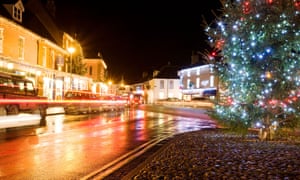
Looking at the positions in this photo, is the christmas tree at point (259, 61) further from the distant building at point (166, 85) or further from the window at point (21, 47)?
the distant building at point (166, 85)

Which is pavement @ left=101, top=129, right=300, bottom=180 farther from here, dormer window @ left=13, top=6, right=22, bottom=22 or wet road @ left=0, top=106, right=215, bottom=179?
dormer window @ left=13, top=6, right=22, bottom=22

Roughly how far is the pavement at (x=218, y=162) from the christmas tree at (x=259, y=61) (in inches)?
52.7

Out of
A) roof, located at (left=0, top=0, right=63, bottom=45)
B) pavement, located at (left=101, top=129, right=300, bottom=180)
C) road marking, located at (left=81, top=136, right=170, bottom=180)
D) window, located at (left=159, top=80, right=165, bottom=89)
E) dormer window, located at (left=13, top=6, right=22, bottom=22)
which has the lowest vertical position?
road marking, located at (left=81, top=136, right=170, bottom=180)

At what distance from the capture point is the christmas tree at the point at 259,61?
1173 cm

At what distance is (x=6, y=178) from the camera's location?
7.38 m

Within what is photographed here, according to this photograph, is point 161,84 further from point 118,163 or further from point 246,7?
point 118,163

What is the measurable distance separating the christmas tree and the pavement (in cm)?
134

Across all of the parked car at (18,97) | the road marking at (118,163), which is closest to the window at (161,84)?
the parked car at (18,97)

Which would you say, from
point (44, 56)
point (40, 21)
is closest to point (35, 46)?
point (44, 56)

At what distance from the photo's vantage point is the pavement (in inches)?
280

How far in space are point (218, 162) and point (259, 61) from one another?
5.11m

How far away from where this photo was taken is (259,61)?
12164mm

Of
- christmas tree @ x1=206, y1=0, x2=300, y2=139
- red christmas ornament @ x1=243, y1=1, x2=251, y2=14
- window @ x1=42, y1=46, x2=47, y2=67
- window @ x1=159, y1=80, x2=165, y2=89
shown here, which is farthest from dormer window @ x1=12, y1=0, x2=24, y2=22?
window @ x1=159, y1=80, x2=165, y2=89

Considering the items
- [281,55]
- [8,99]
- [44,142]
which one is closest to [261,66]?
[281,55]
